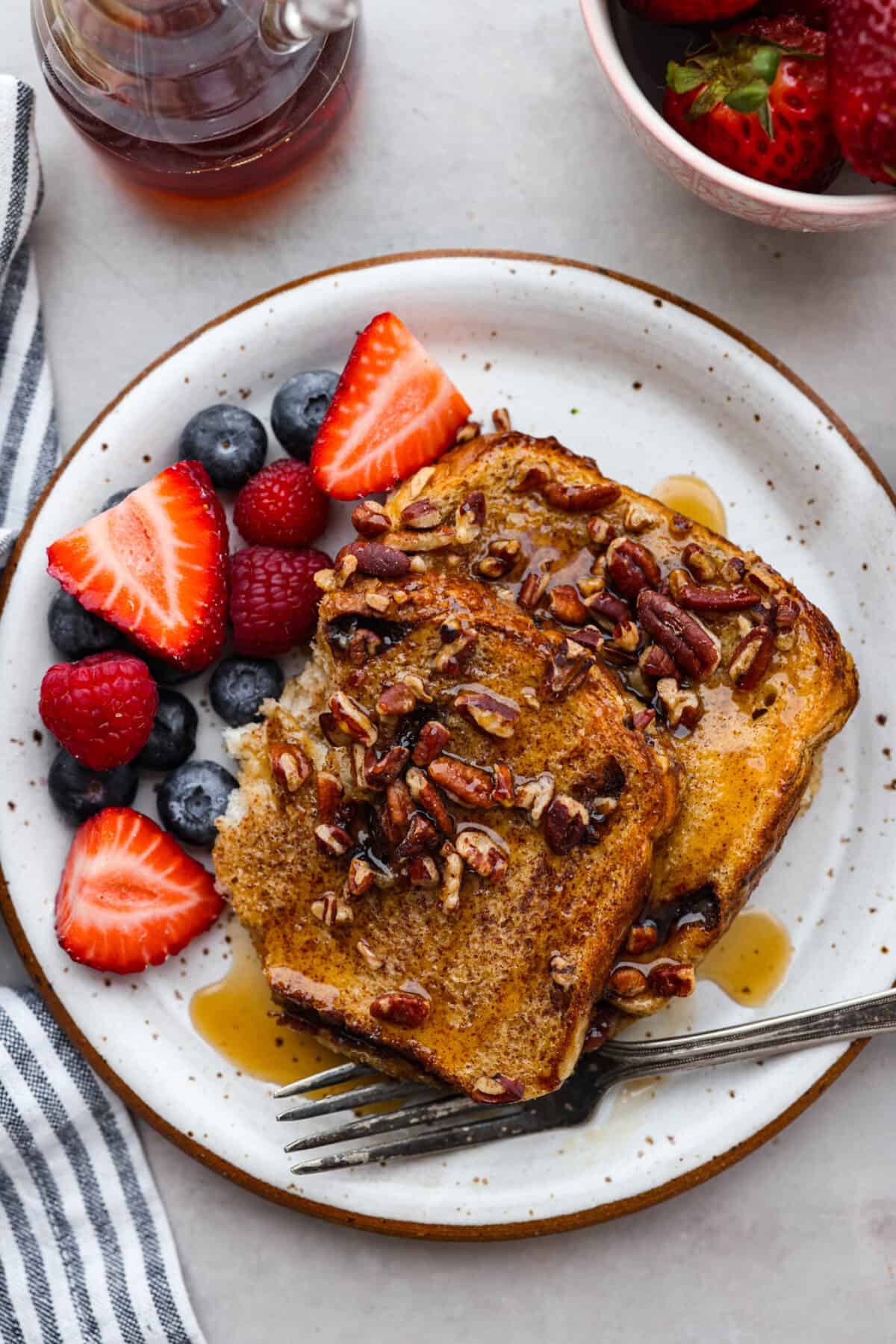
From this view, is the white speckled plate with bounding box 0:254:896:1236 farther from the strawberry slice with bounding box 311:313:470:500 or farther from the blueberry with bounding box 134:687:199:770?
the strawberry slice with bounding box 311:313:470:500

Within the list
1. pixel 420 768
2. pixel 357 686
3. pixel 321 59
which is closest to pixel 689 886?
pixel 420 768

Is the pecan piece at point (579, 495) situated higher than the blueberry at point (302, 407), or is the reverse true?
the blueberry at point (302, 407)

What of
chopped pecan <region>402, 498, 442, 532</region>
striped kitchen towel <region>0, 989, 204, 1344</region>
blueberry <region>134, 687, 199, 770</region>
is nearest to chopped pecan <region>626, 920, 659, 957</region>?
chopped pecan <region>402, 498, 442, 532</region>

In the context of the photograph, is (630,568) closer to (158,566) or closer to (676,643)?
(676,643)

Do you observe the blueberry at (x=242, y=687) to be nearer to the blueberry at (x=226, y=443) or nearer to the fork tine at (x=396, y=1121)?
the blueberry at (x=226, y=443)

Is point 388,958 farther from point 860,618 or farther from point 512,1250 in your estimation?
point 860,618

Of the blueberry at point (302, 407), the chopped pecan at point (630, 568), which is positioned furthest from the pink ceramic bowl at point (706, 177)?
the blueberry at point (302, 407)
